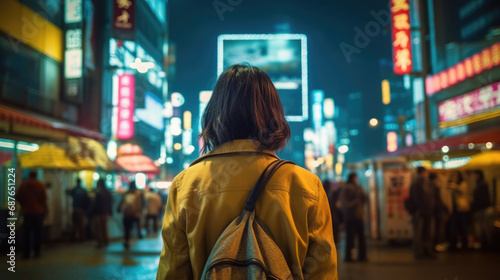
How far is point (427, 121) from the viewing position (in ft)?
68.8

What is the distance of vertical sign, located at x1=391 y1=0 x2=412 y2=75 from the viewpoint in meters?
18.5

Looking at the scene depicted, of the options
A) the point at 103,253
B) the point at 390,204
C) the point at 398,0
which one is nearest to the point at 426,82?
the point at 398,0

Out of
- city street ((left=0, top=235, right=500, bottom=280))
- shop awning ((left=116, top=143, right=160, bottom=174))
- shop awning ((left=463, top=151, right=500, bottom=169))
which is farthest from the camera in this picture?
shop awning ((left=116, top=143, right=160, bottom=174))

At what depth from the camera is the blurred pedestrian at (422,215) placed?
30.7 ft

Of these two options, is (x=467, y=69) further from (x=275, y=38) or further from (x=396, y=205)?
(x=275, y=38)

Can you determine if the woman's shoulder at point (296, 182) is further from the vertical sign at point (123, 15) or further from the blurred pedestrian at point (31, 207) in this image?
the vertical sign at point (123, 15)

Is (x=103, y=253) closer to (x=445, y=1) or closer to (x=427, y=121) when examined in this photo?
(x=427, y=121)

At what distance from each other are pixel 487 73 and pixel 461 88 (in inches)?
83.5

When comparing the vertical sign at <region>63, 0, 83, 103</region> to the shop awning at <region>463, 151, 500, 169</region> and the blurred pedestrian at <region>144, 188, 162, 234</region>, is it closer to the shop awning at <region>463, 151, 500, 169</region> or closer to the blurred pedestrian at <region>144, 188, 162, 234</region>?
the blurred pedestrian at <region>144, 188, 162, 234</region>

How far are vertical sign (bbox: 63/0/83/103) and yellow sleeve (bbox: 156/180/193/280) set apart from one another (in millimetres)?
16744

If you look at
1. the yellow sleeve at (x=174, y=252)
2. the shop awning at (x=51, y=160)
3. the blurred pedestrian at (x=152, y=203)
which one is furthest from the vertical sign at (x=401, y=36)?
the yellow sleeve at (x=174, y=252)

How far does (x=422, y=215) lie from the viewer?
9.39 m

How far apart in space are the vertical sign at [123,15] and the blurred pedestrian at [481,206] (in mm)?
13945

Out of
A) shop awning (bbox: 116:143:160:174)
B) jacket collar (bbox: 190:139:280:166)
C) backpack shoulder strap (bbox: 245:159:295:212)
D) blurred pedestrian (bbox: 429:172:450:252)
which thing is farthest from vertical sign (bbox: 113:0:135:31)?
backpack shoulder strap (bbox: 245:159:295:212)
